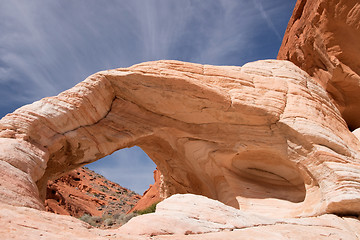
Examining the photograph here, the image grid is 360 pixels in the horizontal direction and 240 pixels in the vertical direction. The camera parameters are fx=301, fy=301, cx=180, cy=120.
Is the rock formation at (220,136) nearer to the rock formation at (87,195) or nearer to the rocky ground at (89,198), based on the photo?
the rocky ground at (89,198)

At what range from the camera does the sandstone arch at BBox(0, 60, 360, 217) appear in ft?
23.3

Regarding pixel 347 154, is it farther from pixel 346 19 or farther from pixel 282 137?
pixel 346 19

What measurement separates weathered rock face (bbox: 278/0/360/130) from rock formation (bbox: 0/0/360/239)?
9.22 feet

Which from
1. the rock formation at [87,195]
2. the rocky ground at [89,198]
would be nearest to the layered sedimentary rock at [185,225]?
the rocky ground at [89,198]

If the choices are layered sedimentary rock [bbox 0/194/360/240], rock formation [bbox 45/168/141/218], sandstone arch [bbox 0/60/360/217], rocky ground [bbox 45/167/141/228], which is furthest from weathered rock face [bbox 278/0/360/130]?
rock formation [bbox 45/168/141/218]

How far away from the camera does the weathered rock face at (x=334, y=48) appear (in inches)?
446

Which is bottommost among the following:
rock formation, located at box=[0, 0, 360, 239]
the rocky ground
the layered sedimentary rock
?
the layered sedimentary rock

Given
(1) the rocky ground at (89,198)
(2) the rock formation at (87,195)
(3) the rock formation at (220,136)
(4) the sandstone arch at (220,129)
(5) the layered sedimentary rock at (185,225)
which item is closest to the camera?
(5) the layered sedimentary rock at (185,225)

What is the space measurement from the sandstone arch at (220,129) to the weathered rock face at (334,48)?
10.1 feet

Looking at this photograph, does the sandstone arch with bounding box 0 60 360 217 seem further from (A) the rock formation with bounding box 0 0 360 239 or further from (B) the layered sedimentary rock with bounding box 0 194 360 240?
(B) the layered sedimentary rock with bounding box 0 194 360 240

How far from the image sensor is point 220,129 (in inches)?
344

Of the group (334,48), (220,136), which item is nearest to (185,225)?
(220,136)

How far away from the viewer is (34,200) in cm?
463

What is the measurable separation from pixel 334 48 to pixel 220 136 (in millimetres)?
6796
